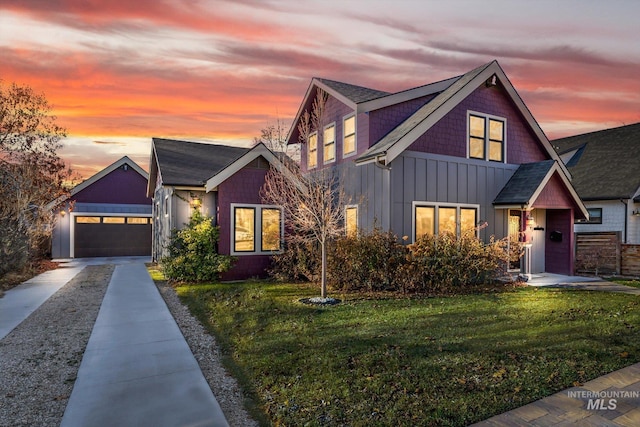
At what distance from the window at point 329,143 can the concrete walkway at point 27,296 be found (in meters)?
9.61

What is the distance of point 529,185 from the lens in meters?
12.6

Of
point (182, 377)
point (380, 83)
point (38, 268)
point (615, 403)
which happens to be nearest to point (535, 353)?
point (615, 403)

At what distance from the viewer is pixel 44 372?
4859 millimetres

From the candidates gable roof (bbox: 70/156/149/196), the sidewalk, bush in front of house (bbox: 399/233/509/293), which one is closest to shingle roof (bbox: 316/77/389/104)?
bush in front of house (bbox: 399/233/509/293)

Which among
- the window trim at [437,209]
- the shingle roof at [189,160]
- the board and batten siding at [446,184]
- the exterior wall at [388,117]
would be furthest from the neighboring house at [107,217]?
the window trim at [437,209]

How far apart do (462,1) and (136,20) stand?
9037 mm

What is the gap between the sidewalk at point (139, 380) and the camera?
3.66 meters

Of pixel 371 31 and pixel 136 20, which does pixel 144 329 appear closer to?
pixel 136 20

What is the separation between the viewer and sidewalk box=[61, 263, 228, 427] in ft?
12.0

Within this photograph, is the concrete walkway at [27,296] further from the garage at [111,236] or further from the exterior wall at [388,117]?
the exterior wall at [388,117]

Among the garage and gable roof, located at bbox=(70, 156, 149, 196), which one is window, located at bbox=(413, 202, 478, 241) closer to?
the garage

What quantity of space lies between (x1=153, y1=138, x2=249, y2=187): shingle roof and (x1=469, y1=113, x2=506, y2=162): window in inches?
326

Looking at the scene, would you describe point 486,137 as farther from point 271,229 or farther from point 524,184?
point 271,229

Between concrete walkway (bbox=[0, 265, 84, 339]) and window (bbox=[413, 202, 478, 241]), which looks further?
window (bbox=[413, 202, 478, 241])
